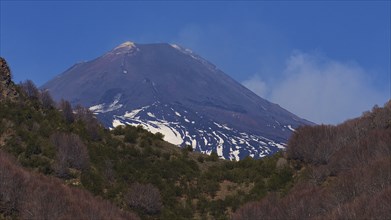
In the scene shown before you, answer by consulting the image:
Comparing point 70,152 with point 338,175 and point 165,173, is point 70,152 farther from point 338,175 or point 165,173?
point 338,175

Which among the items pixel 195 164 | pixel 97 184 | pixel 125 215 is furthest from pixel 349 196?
pixel 195 164

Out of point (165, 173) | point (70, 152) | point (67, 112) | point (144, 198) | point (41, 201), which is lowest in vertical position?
point (41, 201)

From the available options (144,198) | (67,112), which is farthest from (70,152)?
(67,112)

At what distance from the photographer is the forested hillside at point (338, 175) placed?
17.8 meters

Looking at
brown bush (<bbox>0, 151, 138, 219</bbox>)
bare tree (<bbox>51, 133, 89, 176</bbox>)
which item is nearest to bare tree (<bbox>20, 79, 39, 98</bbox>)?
bare tree (<bbox>51, 133, 89, 176</bbox>)

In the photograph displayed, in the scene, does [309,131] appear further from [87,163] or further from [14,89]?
[14,89]

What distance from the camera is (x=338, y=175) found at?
2486cm

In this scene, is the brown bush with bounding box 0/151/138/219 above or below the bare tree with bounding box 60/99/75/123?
below

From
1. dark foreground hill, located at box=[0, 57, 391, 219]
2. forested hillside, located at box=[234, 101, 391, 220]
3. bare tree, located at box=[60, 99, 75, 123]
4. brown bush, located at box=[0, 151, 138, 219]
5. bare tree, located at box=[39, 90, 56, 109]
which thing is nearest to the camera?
forested hillside, located at box=[234, 101, 391, 220]

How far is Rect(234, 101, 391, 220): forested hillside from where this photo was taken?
58.3 feet

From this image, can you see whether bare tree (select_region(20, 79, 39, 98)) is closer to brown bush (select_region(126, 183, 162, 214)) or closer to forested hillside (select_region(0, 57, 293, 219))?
forested hillside (select_region(0, 57, 293, 219))

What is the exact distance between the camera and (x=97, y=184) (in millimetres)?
27031

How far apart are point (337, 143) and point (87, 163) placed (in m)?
14.4

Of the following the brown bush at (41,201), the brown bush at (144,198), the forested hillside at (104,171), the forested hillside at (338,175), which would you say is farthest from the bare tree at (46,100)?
the forested hillside at (338,175)
